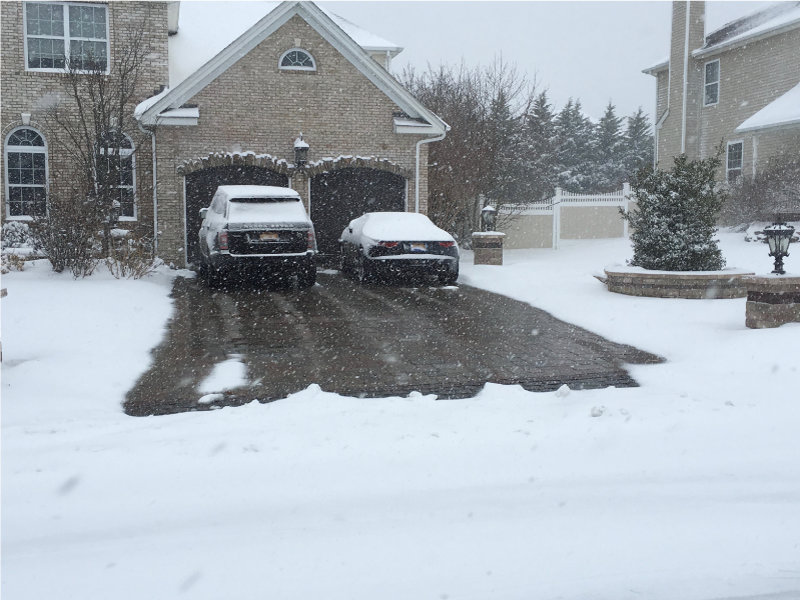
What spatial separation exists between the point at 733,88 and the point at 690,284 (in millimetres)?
16793

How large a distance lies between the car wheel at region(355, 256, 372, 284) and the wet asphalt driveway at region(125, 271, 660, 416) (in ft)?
5.92

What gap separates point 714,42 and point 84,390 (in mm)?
26095

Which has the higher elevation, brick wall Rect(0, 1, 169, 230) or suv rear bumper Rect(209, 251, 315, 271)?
brick wall Rect(0, 1, 169, 230)

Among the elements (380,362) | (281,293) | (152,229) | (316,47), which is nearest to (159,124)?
(152,229)

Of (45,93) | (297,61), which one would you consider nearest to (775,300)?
(297,61)

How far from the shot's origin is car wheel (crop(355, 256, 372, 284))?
A: 14.4 meters

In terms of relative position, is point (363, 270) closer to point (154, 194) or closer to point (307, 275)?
point (307, 275)

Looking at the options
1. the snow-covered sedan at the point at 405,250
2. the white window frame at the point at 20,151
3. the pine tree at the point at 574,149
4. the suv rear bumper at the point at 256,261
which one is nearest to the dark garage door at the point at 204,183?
the white window frame at the point at 20,151

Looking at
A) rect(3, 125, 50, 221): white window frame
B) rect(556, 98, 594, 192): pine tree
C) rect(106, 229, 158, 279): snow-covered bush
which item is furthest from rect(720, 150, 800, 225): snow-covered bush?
rect(556, 98, 594, 192): pine tree

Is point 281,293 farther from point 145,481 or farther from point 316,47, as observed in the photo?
point 145,481

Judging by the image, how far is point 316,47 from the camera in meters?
18.7

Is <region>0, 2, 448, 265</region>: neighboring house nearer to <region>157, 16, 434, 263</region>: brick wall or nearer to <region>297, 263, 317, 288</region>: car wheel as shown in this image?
<region>157, 16, 434, 263</region>: brick wall

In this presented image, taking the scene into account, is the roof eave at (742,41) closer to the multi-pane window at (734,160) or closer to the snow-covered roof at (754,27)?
the snow-covered roof at (754,27)

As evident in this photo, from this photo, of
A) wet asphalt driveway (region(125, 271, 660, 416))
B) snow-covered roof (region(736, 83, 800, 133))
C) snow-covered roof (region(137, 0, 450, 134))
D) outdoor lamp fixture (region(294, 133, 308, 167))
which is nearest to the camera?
wet asphalt driveway (region(125, 271, 660, 416))
